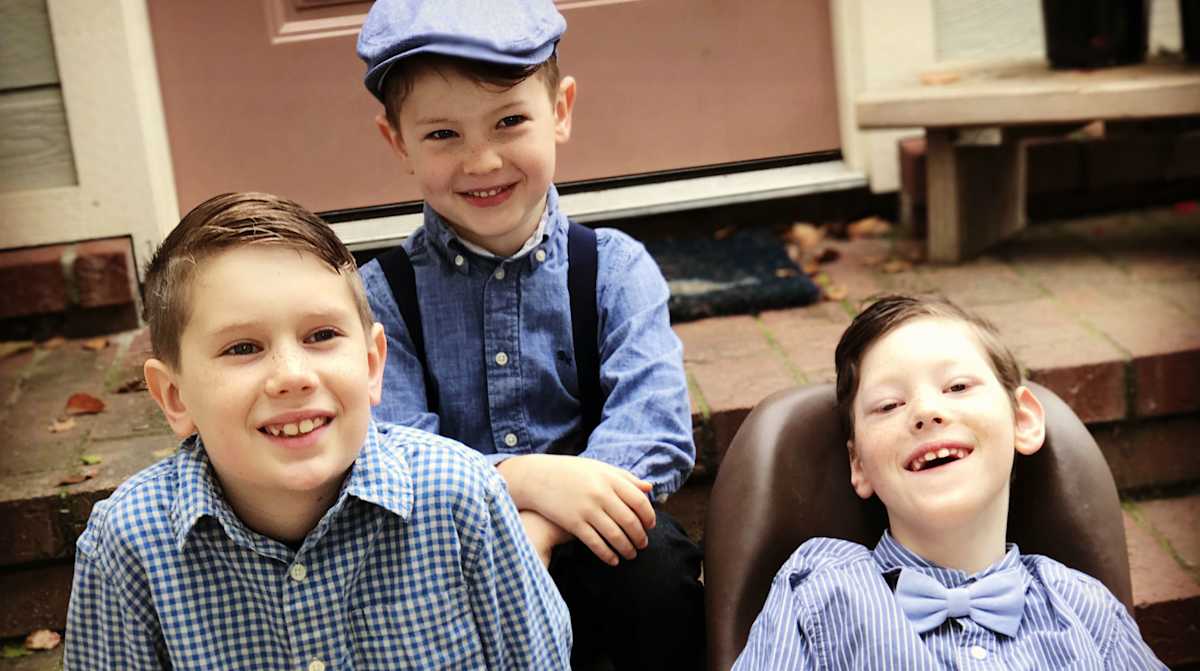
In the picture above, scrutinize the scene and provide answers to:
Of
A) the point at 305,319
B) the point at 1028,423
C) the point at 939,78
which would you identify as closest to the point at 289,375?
the point at 305,319

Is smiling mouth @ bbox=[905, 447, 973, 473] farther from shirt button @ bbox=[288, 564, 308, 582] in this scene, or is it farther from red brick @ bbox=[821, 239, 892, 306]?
red brick @ bbox=[821, 239, 892, 306]

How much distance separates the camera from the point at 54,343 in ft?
10.2

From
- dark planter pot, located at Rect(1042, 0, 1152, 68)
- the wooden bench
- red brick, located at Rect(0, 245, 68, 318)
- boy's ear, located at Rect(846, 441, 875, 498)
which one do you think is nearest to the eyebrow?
boy's ear, located at Rect(846, 441, 875, 498)

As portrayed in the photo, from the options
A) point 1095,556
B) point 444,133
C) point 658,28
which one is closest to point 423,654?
point 444,133

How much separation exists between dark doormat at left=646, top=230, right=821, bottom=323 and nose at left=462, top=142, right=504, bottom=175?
101 cm

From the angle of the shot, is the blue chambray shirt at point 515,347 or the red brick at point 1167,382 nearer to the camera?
the blue chambray shirt at point 515,347

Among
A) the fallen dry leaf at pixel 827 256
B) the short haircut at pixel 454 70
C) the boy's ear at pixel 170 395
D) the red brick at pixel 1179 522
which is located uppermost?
the short haircut at pixel 454 70

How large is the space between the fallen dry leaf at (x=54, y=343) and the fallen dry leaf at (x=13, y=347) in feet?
0.09

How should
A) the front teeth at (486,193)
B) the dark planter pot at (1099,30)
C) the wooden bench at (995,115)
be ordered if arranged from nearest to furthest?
the front teeth at (486,193) < the wooden bench at (995,115) < the dark planter pot at (1099,30)

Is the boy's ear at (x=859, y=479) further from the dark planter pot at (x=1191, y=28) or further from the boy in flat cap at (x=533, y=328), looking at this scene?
the dark planter pot at (x=1191, y=28)

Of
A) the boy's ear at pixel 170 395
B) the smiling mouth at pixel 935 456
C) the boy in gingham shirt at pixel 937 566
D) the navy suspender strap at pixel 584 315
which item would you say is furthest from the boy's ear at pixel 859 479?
the boy's ear at pixel 170 395

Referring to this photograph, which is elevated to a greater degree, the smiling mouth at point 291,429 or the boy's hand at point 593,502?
the smiling mouth at point 291,429

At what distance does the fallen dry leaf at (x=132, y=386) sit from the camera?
2.86m

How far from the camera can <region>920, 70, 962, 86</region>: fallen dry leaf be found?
3.29m
